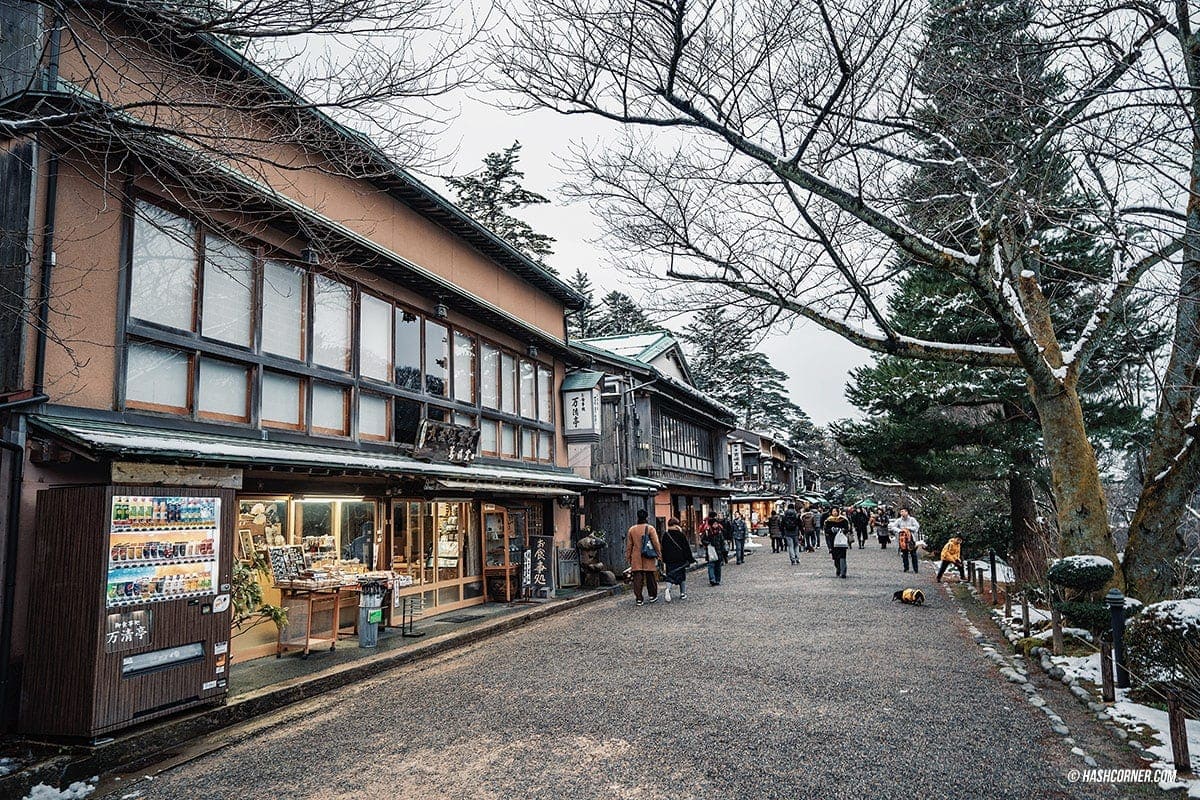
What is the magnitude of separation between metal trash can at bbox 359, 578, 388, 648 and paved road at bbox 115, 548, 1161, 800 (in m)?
1.01

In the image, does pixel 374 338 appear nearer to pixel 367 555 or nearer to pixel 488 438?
pixel 367 555

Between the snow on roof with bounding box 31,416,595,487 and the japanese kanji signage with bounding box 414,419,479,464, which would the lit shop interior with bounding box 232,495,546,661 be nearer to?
the snow on roof with bounding box 31,416,595,487

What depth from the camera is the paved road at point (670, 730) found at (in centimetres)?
508

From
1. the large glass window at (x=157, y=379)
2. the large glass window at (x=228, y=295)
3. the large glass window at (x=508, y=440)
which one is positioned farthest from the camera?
the large glass window at (x=508, y=440)

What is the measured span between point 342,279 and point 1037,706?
35.0 feet

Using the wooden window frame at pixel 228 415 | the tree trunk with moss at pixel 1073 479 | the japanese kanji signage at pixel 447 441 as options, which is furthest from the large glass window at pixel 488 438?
the tree trunk with moss at pixel 1073 479

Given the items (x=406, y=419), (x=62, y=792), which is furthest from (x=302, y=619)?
(x=62, y=792)

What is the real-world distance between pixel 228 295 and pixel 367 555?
15.5ft

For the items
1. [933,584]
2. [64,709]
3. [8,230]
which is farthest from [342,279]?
[933,584]

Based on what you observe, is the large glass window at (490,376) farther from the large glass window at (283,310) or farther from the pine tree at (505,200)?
the pine tree at (505,200)

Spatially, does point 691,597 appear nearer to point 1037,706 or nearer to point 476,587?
point 476,587

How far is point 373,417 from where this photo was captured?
11.6 meters

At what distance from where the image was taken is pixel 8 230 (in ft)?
21.0

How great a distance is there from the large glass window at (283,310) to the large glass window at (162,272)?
1223 mm
